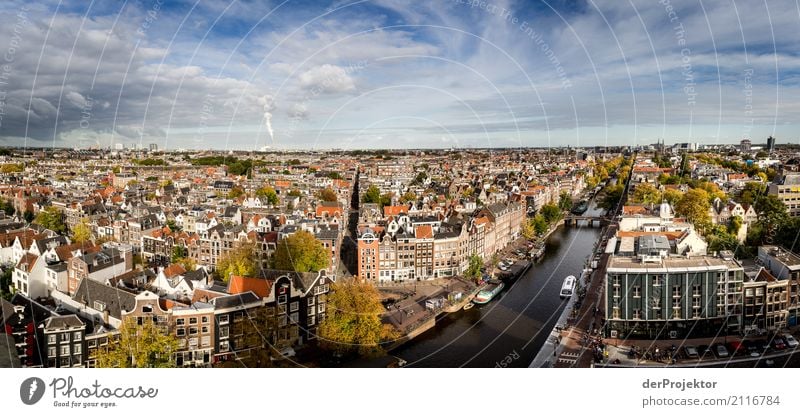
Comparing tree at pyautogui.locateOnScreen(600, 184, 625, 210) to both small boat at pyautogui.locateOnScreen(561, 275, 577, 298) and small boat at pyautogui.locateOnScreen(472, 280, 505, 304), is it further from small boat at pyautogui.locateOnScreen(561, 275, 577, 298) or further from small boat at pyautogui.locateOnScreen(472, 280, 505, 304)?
small boat at pyautogui.locateOnScreen(472, 280, 505, 304)

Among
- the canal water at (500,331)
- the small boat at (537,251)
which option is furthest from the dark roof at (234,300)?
the small boat at (537,251)

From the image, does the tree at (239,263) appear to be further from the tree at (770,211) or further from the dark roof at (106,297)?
the tree at (770,211)

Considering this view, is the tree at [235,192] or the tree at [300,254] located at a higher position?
the tree at [235,192]

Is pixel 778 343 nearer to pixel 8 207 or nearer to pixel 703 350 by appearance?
pixel 703 350

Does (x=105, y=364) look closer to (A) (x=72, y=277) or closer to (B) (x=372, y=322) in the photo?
(A) (x=72, y=277)

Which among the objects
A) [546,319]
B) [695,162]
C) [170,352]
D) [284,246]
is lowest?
[546,319]

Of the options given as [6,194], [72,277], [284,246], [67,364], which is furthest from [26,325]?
[6,194]
